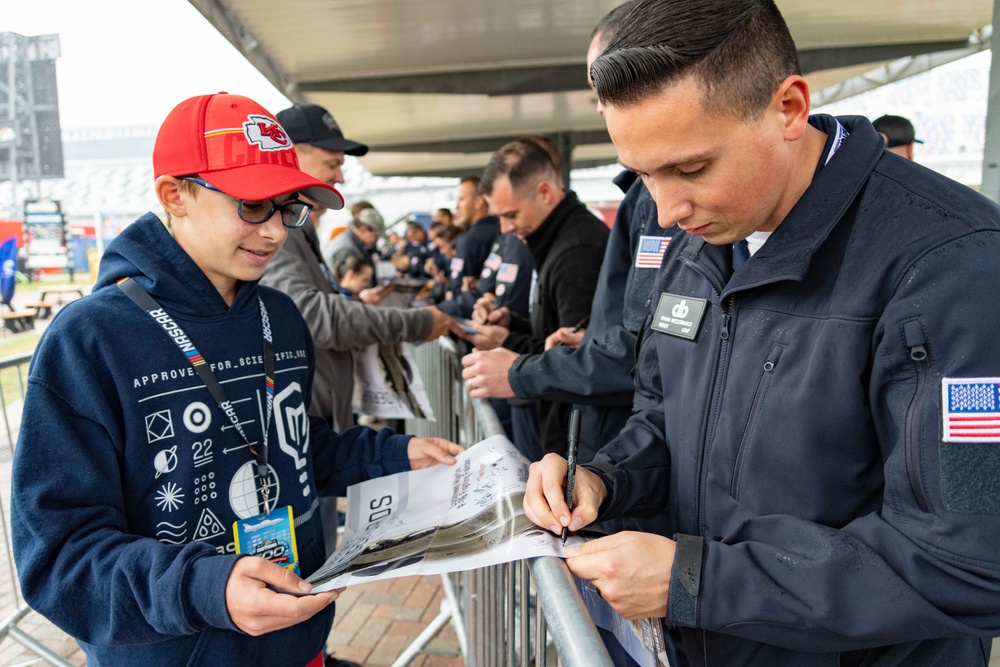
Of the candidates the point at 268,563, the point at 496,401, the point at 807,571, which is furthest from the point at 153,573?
the point at 496,401

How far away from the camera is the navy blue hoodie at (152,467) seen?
1.22 meters

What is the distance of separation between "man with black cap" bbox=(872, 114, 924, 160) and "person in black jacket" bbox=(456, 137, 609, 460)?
1941 millimetres

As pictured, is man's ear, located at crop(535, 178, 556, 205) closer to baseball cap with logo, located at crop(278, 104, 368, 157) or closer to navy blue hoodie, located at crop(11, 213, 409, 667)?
baseball cap with logo, located at crop(278, 104, 368, 157)

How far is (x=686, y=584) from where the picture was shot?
1013 mm

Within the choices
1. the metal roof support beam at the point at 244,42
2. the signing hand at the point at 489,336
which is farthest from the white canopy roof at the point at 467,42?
the signing hand at the point at 489,336

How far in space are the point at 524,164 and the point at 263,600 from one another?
2.56m

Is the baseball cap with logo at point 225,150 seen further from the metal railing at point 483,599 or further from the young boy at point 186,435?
the metal railing at point 483,599

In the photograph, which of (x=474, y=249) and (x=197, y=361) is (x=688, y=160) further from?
(x=474, y=249)

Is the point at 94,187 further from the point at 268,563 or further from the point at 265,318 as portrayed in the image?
the point at 268,563

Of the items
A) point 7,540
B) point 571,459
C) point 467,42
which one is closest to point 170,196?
point 571,459

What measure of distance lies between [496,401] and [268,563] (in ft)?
8.63

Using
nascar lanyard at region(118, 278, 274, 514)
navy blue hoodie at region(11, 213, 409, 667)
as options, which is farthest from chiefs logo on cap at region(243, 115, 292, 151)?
nascar lanyard at region(118, 278, 274, 514)

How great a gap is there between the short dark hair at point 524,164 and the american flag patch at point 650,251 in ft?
4.74

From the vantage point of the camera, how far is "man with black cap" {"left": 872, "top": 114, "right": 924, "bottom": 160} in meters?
3.82
